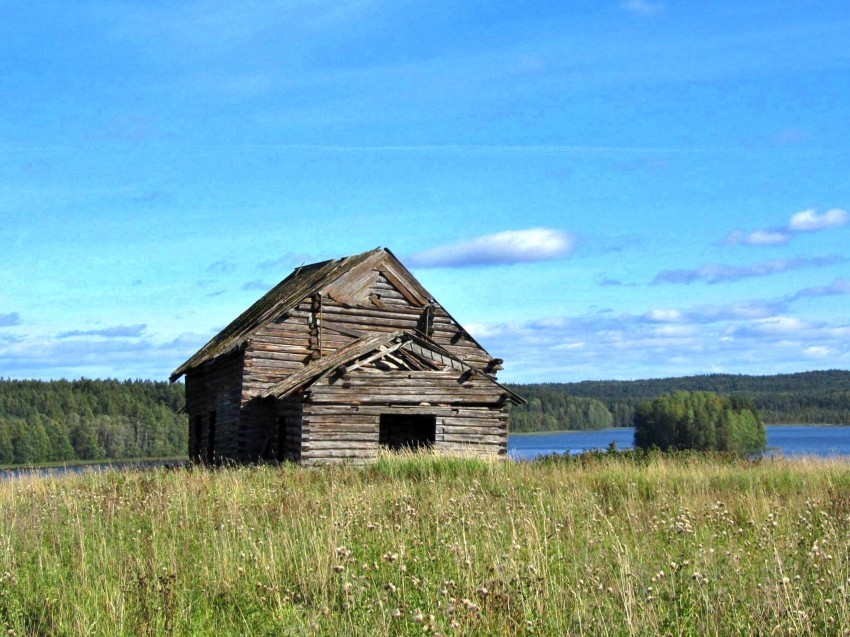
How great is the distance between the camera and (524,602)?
20.2 ft

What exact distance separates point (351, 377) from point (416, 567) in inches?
660

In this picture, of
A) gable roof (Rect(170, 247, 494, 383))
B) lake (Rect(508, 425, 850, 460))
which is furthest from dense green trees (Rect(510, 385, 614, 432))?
gable roof (Rect(170, 247, 494, 383))

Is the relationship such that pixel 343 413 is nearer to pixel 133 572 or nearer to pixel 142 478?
pixel 142 478

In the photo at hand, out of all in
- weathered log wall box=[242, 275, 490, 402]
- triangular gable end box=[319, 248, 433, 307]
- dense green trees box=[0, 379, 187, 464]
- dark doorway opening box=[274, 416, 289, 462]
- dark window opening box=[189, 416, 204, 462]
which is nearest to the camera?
dark doorway opening box=[274, 416, 289, 462]

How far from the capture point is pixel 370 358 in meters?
24.7

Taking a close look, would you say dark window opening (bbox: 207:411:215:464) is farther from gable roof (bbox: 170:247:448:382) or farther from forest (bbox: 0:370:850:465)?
forest (bbox: 0:370:850:465)

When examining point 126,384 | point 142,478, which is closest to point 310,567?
point 142,478

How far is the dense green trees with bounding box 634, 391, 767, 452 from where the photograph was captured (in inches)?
3821

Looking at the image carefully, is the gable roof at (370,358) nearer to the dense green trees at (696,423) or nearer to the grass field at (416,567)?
the grass field at (416,567)

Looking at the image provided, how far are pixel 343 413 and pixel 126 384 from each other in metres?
102

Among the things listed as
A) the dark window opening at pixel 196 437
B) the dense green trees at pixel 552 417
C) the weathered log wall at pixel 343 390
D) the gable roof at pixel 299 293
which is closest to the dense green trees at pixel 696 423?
the dark window opening at pixel 196 437

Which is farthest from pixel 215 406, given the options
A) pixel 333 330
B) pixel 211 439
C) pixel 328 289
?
pixel 328 289

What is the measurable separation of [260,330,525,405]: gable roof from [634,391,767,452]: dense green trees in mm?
74008

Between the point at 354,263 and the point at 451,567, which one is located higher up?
the point at 354,263
